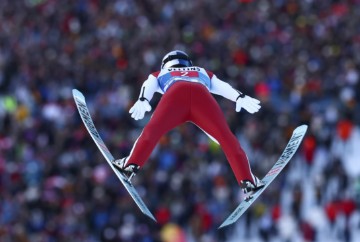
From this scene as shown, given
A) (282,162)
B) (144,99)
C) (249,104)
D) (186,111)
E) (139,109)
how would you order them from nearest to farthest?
1. (139,109)
2. (144,99)
3. (186,111)
4. (249,104)
5. (282,162)

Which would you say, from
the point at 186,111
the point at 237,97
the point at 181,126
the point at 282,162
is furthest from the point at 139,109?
the point at 181,126

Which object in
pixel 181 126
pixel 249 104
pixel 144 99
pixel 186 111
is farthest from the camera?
pixel 181 126

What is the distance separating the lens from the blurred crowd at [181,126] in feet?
67.7

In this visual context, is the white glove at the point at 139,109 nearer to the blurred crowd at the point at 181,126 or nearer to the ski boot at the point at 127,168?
the ski boot at the point at 127,168

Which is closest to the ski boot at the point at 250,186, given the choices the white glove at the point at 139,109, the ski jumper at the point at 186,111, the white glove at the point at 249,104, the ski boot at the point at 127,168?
the ski jumper at the point at 186,111

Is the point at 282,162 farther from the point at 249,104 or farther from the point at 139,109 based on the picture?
the point at 139,109

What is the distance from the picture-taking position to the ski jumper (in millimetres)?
12008

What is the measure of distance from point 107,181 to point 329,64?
645 cm

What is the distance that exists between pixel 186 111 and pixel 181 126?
10128mm

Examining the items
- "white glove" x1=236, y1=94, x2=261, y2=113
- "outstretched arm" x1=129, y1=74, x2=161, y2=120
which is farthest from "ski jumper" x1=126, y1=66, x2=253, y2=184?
"white glove" x1=236, y1=94, x2=261, y2=113

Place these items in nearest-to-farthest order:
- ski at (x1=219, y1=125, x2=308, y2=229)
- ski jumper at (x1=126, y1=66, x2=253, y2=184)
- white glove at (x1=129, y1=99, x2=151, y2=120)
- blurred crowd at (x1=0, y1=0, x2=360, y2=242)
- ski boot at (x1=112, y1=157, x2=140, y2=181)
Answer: white glove at (x1=129, y1=99, x2=151, y2=120) < ski boot at (x1=112, y1=157, x2=140, y2=181) < ski jumper at (x1=126, y1=66, x2=253, y2=184) < ski at (x1=219, y1=125, x2=308, y2=229) < blurred crowd at (x1=0, y1=0, x2=360, y2=242)

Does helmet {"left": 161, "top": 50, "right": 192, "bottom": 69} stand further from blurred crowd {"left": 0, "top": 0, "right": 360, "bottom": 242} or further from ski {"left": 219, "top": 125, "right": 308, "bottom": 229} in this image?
blurred crowd {"left": 0, "top": 0, "right": 360, "bottom": 242}

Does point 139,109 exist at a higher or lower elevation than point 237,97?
higher

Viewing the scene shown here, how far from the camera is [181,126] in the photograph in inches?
878
